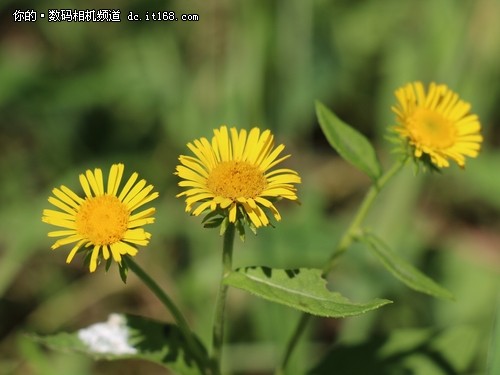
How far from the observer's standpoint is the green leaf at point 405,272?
1956mm

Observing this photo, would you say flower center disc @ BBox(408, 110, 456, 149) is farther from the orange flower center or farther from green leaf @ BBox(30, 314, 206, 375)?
green leaf @ BBox(30, 314, 206, 375)

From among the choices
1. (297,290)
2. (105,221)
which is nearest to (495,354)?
(297,290)

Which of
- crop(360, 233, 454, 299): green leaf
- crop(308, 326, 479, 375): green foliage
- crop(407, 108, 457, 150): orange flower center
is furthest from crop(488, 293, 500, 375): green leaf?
crop(407, 108, 457, 150): orange flower center

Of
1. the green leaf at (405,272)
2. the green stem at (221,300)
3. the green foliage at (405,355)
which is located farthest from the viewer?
the green foliage at (405,355)

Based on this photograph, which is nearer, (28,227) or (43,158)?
(28,227)

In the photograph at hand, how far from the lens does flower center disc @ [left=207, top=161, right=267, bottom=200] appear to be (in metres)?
1.77

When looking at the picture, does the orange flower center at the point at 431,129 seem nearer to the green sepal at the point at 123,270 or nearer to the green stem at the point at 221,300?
the green stem at the point at 221,300

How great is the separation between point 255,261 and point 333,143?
47.1 inches

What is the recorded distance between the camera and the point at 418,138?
202cm

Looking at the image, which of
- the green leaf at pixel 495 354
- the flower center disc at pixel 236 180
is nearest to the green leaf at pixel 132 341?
the flower center disc at pixel 236 180

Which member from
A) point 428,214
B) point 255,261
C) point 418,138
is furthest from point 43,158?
point 418,138

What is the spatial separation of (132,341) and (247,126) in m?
1.76

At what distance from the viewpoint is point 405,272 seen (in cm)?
200

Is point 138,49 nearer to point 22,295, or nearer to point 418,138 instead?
point 22,295
